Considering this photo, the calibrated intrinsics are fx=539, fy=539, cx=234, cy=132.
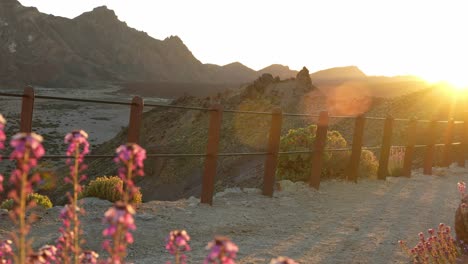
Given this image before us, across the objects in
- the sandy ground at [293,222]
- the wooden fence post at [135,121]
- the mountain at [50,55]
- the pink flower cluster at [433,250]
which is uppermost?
the mountain at [50,55]

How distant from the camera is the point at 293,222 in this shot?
815cm

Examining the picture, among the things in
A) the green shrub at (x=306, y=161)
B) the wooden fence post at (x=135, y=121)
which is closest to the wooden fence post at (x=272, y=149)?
the green shrub at (x=306, y=161)

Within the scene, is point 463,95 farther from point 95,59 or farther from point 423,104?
point 95,59

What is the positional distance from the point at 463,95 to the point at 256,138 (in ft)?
57.8

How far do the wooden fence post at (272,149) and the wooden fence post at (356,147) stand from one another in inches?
118

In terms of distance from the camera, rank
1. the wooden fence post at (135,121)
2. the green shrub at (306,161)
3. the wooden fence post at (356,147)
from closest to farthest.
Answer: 1. the wooden fence post at (135,121)
2. the wooden fence post at (356,147)
3. the green shrub at (306,161)

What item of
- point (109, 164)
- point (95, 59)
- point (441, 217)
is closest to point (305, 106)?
point (109, 164)

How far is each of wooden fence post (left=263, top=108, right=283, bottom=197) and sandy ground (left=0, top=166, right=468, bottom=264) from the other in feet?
0.88

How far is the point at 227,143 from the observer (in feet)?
96.1

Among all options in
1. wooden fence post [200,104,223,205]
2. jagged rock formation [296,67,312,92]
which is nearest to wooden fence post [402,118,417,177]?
wooden fence post [200,104,223,205]

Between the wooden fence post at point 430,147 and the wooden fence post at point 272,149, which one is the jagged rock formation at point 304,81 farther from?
the wooden fence post at point 272,149

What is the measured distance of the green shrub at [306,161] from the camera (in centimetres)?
1234

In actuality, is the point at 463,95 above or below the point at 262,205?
above

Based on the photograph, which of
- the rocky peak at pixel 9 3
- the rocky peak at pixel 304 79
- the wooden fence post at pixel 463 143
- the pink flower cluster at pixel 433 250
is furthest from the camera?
the rocky peak at pixel 9 3
